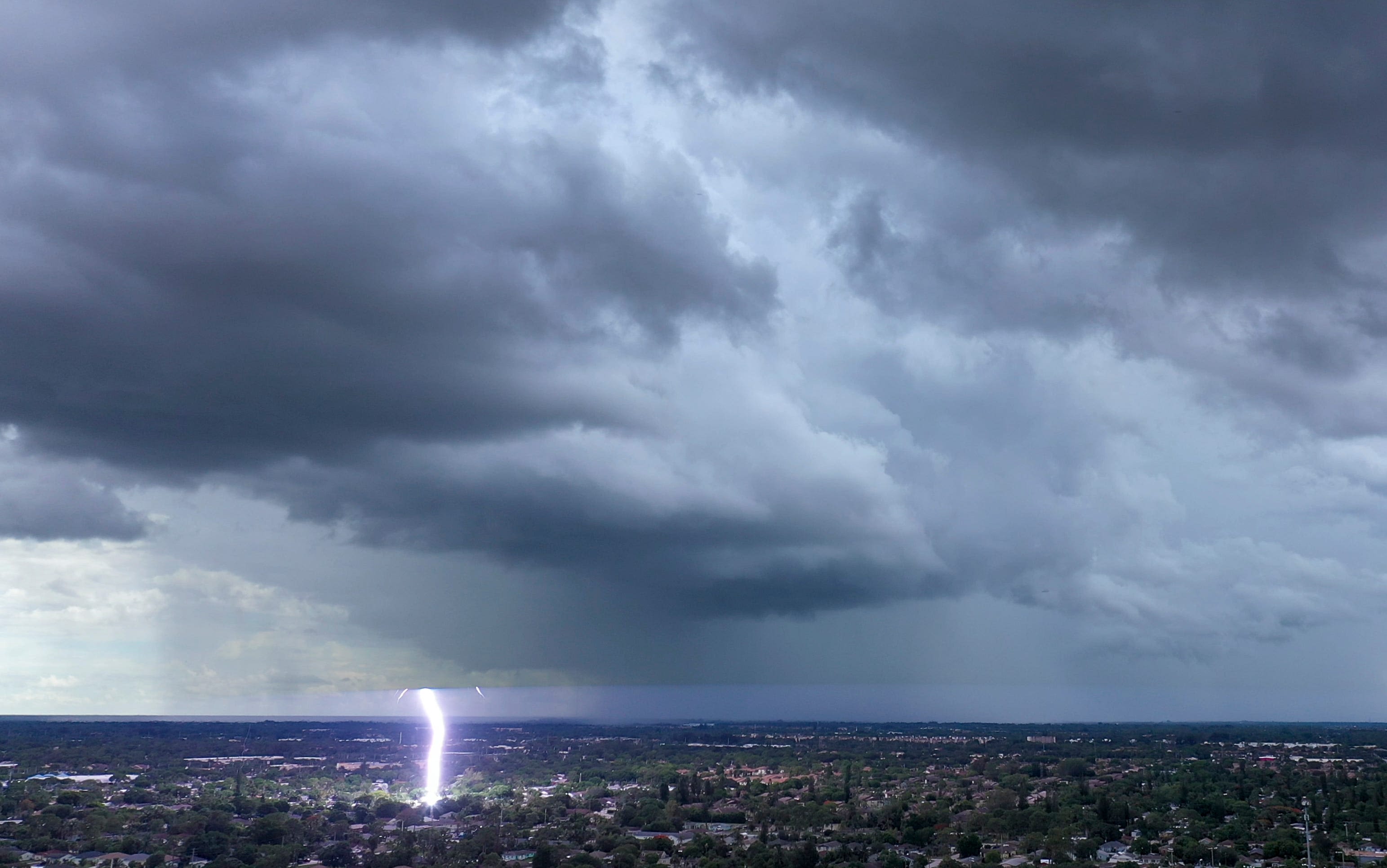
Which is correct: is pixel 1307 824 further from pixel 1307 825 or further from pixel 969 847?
pixel 969 847

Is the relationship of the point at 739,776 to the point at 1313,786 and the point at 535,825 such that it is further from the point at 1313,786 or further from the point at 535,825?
the point at 1313,786

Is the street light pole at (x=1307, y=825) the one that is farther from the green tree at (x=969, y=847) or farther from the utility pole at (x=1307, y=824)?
the green tree at (x=969, y=847)

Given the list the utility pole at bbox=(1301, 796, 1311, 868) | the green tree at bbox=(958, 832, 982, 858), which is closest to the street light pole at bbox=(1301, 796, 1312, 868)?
the utility pole at bbox=(1301, 796, 1311, 868)

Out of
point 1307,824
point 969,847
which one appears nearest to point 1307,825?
point 1307,824

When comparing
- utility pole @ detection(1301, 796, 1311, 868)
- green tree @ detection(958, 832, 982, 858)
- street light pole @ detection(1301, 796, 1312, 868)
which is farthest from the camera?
green tree @ detection(958, 832, 982, 858)

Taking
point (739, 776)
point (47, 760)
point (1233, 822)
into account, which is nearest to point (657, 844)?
point (1233, 822)

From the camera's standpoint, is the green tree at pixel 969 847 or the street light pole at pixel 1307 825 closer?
the street light pole at pixel 1307 825

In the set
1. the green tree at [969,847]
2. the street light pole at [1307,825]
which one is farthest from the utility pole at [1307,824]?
the green tree at [969,847]

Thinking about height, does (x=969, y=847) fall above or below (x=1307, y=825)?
below

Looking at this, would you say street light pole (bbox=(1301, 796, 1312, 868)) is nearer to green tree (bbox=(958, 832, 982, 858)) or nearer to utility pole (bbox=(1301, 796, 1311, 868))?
utility pole (bbox=(1301, 796, 1311, 868))

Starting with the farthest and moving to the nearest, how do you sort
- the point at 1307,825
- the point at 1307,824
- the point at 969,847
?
1. the point at 1307,824
2. the point at 1307,825
3. the point at 969,847

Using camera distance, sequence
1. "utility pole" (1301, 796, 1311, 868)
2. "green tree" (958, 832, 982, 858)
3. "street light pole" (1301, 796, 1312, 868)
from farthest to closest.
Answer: "green tree" (958, 832, 982, 858) < "utility pole" (1301, 796, 1311, 868) < "street light pole" (1301, 796, 1312, 868)

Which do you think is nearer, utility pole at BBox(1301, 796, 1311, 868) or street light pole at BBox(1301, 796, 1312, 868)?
street light pole at BBox(1301, 796, 1312, 868)
